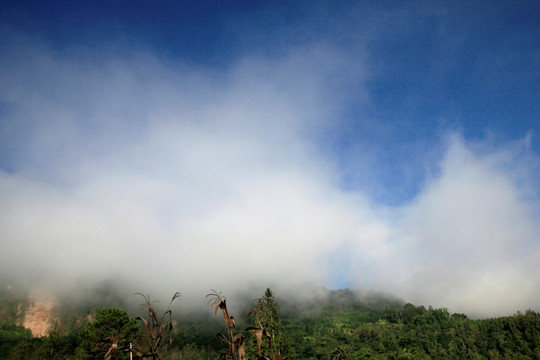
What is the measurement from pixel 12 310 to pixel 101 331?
207m

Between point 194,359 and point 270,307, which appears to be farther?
point 194,359

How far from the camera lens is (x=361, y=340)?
13838cm

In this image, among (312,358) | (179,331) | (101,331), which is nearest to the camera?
(101,331)

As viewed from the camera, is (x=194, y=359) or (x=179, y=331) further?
(x=179, y=331)

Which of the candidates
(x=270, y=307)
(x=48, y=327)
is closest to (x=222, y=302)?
(x=270, y=307)

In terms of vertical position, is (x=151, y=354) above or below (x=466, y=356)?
above

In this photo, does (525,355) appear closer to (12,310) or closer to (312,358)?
(312,358)

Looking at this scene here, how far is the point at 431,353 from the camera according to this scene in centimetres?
11494

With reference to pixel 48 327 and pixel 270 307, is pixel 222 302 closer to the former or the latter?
pixel 270 307

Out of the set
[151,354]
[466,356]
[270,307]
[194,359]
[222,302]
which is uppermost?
[222,302]

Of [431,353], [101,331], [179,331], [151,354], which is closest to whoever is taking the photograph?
[151,354]

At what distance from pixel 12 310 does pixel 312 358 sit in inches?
8037

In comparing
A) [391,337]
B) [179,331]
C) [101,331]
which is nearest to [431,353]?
[391,337]

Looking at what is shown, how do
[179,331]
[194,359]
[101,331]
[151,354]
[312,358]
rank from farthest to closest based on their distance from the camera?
1. [179,331]
2. [312,358]
3. [194,359]
4. [101,331]
5. [151,354]
